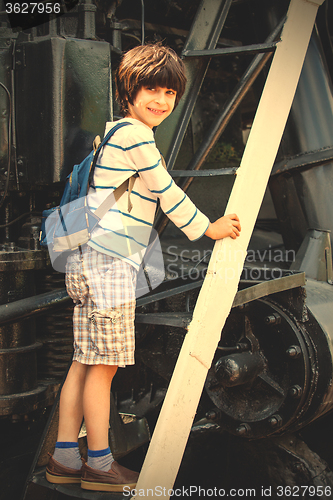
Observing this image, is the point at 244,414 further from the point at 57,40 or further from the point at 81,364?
the point at 57,40

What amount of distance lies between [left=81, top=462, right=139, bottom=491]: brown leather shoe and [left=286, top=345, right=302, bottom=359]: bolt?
0.82 meters

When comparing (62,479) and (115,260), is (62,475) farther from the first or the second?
(115,260)

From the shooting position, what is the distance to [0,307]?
1857 mm

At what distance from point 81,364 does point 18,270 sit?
551mm

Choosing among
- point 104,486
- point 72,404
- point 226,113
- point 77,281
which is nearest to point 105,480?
point 104,486

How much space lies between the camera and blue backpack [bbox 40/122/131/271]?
5.20 ft

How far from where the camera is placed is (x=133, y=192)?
1.63m

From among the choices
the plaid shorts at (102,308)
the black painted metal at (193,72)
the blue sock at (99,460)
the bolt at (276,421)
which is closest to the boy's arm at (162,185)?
the plaid shorts at (102,308)

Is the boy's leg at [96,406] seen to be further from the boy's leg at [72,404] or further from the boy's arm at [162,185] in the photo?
the boy's arm at [162,185]

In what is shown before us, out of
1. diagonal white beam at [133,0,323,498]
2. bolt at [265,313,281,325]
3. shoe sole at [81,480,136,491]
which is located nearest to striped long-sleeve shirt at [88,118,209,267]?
diagonal white beam at [133,0,323,498]

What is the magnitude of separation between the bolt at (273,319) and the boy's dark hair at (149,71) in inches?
40.5

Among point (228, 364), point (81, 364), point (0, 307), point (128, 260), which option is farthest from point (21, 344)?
point (228, 364)

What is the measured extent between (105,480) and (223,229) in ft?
3.12

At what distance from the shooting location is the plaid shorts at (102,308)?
155 centimetres
